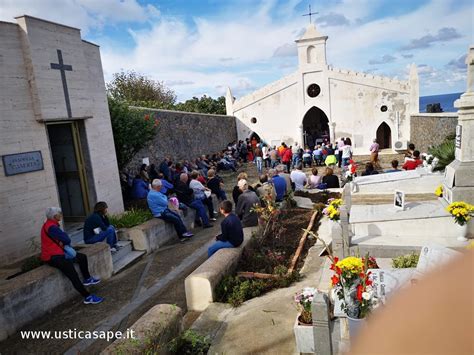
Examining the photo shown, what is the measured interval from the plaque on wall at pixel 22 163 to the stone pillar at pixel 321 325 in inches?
251

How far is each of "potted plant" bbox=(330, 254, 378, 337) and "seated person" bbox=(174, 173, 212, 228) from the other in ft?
21.8

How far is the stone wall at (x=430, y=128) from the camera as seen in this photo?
16730mm

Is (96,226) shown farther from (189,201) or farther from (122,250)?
(189,201)

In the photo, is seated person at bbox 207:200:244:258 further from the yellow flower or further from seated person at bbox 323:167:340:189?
seated person at bbox 323:167:340:189

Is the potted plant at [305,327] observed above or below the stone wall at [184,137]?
below

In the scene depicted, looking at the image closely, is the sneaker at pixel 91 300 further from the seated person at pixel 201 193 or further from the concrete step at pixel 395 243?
the seated person at pixel 201 193

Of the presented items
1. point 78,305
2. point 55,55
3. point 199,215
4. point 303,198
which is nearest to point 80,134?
point 55,55

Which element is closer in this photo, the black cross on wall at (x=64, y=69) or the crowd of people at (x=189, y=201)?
the crowd of people at (x=189, y=201)

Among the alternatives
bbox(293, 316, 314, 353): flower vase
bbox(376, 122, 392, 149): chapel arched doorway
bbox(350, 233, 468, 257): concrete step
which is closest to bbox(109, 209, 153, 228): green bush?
bbox(350, 233, 468, 257): concrete step

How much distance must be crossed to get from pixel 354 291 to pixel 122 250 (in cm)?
572

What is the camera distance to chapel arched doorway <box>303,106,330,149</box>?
2964 cm

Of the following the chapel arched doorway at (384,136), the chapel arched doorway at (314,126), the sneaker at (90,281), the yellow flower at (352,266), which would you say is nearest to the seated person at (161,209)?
the sneaker at (90,281)

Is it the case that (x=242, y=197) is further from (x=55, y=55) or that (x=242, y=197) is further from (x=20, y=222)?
(x=55, y=55)

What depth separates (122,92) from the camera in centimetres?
3375
